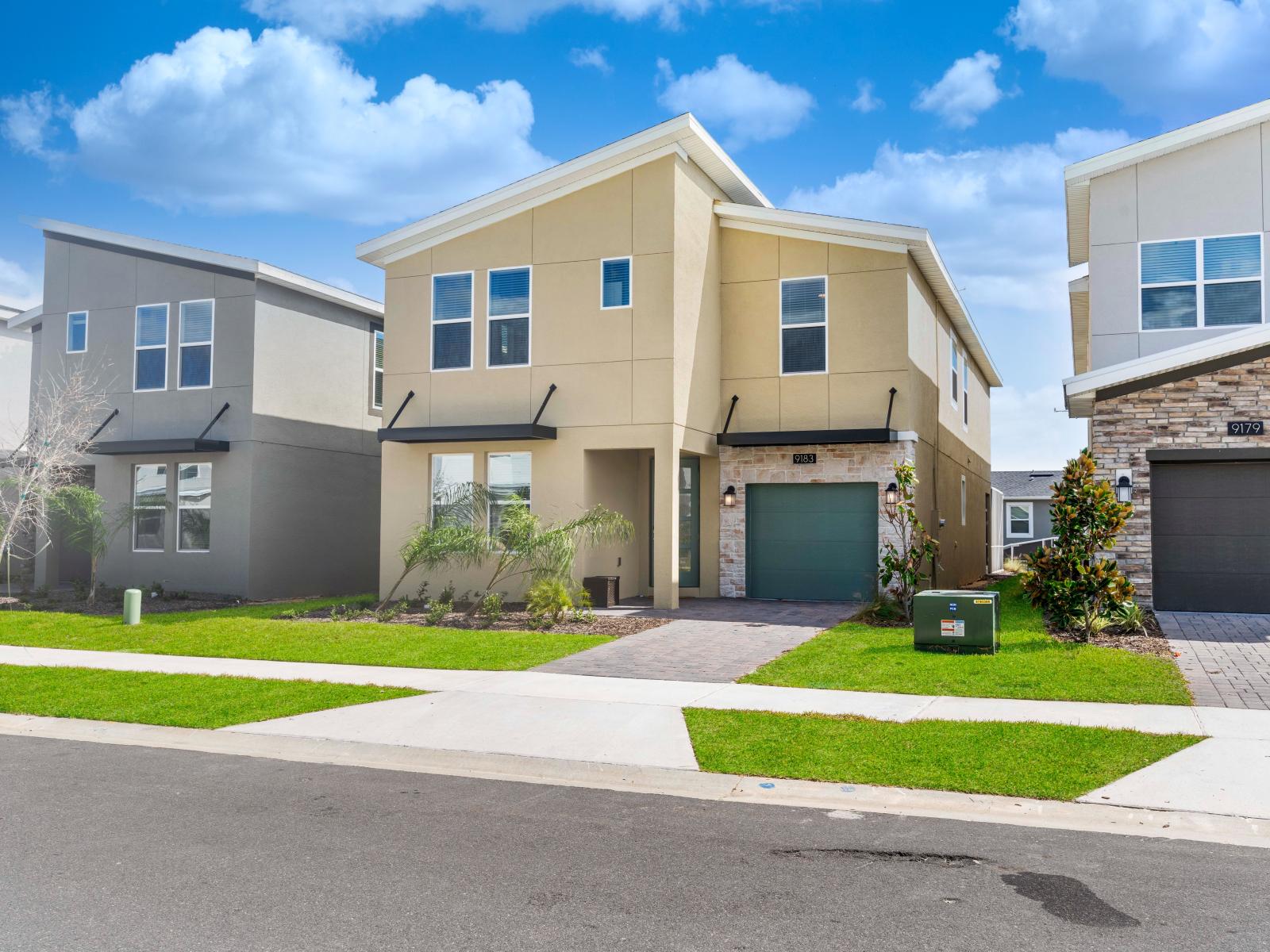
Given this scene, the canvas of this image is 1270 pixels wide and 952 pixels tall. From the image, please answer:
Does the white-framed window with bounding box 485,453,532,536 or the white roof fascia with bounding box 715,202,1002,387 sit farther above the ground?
the white roof fascia with bounding box 715,202,1002,387

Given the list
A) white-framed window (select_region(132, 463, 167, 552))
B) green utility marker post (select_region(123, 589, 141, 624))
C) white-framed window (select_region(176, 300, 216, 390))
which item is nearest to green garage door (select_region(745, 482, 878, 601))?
green utility marker post (select_region(123, 589, 141, 624))

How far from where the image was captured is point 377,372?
24.6 m

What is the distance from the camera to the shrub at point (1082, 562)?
13664 millimetres

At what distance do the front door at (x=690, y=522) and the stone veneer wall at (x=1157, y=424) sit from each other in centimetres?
687

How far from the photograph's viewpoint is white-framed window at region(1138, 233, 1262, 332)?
1678 cm

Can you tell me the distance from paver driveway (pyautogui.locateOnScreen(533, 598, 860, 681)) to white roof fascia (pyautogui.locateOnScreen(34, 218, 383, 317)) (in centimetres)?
984

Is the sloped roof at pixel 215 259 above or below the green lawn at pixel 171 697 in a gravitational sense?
above

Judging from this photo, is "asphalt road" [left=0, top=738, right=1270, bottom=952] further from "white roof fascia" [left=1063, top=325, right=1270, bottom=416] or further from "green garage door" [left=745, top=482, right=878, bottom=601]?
"green garage door" [left=745, top=482, right=878, bottom=601]

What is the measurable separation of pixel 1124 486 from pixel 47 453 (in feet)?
61.3

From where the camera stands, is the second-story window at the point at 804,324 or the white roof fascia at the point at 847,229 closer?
the white roof fascia at the point at 847,229

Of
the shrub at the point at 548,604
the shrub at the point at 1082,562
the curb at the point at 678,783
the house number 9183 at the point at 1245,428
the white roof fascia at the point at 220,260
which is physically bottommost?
the curb at the point at 678,783

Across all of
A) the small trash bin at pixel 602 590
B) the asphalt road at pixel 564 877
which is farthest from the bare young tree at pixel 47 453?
the asphalt road at pixel 564 877

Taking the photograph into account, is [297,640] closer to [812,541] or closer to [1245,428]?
[812,541]

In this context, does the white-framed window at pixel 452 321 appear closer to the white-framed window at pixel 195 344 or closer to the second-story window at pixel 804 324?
the white-framed window at pixel 195 344
